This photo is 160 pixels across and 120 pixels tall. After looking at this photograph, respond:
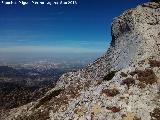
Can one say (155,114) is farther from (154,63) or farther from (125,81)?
(154,63)

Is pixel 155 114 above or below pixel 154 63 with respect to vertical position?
below

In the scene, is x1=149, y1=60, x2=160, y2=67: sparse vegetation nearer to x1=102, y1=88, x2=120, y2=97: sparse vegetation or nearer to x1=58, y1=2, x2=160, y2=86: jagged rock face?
x1=58, y1=2, x2=160, y2=86: jagged rock face

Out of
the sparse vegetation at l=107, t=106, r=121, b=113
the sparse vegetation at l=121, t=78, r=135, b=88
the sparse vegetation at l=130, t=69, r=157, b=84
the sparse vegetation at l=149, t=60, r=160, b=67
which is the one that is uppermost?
the sparse vegetation at l=149, t=60, r=160, b=67

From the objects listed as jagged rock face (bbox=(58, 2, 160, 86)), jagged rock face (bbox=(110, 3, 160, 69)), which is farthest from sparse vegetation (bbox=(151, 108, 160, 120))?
jagged rock face (bbox=(110, 3, 160, 69))

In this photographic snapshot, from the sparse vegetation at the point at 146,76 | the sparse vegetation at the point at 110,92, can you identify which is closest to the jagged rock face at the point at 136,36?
the sparse vegetation at the point at 146,76

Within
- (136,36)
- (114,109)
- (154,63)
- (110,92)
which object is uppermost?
(136,36)

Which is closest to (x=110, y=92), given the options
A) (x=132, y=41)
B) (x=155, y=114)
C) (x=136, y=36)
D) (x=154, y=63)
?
(x=155, y=114)

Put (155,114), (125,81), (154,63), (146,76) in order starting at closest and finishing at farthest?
(155,114) → (125,81) → (146,76) → (154,63)

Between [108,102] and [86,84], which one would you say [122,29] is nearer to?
[86,84]

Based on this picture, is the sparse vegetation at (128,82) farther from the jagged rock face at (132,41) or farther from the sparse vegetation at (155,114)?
the sparse vegetation at (155,114)
